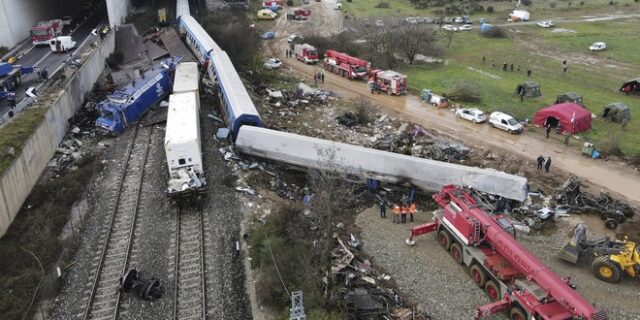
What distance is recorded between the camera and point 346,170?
84.4 feet

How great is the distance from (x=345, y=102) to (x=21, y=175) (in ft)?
77.4

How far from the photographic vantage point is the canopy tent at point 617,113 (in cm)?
3419

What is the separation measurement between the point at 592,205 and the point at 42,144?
94.5 ft

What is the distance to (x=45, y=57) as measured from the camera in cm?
4119

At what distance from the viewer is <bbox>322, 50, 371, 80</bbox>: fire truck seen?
44.7 metres

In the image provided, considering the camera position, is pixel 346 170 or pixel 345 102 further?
pixel 345 102

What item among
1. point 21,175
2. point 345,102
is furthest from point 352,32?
point 21,175

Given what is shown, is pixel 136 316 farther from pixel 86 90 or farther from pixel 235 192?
pixel 86 90

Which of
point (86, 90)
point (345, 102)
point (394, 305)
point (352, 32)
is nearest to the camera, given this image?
point (394, 305)

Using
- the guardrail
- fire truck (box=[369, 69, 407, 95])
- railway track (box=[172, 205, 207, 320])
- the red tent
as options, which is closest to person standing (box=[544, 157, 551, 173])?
the red tent

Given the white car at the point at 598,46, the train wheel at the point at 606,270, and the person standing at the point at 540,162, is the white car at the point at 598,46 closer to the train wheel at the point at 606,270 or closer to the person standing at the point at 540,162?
the person standing at the point at 540,162

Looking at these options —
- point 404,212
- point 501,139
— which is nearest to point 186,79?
point 404,212

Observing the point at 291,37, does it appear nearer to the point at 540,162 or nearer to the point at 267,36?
the point at 267,36

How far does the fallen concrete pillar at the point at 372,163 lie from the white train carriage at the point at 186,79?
6.08m
